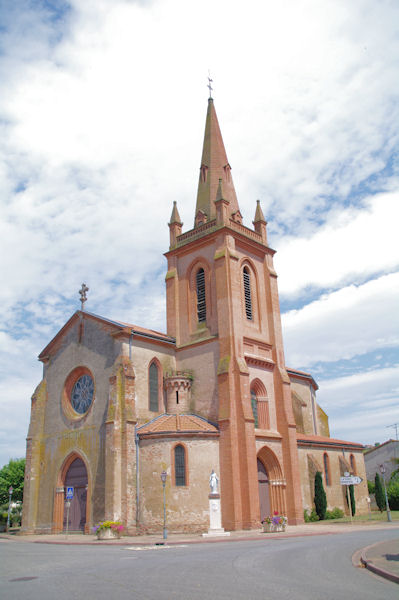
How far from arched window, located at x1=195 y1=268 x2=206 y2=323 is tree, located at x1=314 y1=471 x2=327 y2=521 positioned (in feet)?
46.5

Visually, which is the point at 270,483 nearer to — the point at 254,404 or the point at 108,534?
the point at 254,404

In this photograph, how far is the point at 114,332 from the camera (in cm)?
3412

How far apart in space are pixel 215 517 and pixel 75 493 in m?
10.6

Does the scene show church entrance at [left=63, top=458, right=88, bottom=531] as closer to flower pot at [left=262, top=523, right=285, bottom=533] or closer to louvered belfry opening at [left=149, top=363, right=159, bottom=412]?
louvered belfry opening at [left=149, top=363, right=159, bottom=412]

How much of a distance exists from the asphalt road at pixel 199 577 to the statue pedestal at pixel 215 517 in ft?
36.2

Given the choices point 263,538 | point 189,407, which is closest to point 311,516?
point 189,407

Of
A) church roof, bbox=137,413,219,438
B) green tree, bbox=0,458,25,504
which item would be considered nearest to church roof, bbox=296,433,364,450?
church roof, bbox=137,413,219,438

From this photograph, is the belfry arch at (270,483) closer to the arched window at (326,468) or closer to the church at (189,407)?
the church at (189,407)

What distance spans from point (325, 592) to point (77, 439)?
1065 inches

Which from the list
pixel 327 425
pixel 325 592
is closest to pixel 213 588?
pixel 325 592

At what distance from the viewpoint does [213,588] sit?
1032 cm

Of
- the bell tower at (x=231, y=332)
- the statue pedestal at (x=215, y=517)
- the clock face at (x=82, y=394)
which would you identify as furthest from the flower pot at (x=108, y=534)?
the clock face at (x=82, y=394)

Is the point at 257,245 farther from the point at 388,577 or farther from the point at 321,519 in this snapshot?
the point at 388,577

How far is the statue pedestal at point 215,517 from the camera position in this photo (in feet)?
90.9
